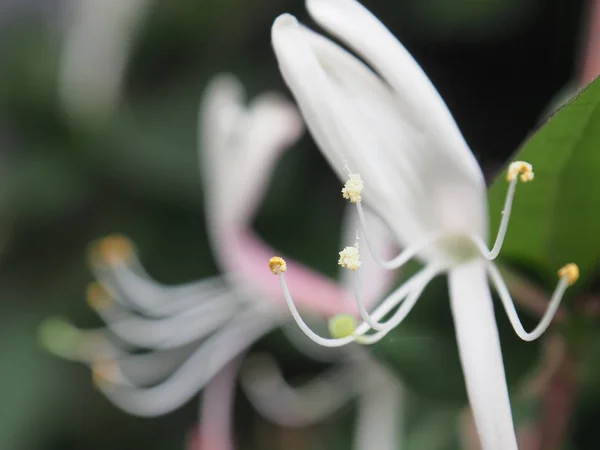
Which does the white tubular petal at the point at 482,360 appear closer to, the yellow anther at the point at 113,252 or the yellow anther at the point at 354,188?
the yellow anther at the point at 354,188

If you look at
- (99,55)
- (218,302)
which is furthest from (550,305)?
(99,55)

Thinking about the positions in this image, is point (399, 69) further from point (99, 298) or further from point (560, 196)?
point (99, 298)

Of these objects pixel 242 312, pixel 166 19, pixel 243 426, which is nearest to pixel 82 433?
pixel 243 426

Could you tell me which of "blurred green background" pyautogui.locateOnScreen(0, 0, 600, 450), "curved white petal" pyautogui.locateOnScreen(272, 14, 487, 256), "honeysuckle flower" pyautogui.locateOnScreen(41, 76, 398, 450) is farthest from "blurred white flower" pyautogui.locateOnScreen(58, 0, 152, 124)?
"curved white petal" pyautogui.locateOnScreen(272, 14, 487, 256)

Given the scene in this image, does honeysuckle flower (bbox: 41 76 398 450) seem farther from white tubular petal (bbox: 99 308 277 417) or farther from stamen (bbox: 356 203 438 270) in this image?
stamen (bbox: 356 203 438 270)

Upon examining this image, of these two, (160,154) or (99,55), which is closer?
(160,154)

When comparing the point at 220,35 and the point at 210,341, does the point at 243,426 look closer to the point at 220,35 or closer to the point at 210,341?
the point at 210,341
